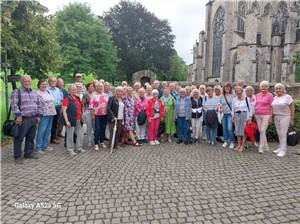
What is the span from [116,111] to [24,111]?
2.47m

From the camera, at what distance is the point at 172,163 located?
20.9 feet

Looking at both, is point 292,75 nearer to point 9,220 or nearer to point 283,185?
point 283,185

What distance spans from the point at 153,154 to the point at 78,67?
2133cm

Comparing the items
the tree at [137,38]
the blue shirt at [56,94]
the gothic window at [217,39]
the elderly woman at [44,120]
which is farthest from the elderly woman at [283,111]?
the gothic window at [217,39]

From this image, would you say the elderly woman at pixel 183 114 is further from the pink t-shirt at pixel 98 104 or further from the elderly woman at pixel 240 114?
the pink t-shirt at pixel 98 104

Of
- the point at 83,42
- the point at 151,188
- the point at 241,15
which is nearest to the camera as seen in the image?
the point at 151,188

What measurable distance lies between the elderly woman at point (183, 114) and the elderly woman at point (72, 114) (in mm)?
3039

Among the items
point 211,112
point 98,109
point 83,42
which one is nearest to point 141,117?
point 98,109

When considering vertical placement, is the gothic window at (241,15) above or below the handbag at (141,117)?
above

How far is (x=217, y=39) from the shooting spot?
39.9 metres

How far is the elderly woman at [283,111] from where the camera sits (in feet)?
23.5

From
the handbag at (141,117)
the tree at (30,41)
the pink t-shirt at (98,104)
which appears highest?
the tree at (30,41)

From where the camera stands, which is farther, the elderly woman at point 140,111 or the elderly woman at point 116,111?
the elderly woman at point 140,111

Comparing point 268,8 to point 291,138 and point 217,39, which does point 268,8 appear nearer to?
point 217,39
